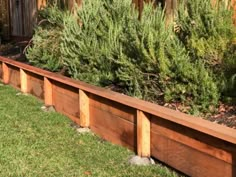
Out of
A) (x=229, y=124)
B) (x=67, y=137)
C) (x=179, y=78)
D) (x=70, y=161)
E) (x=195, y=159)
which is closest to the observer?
(x=195, y=159)

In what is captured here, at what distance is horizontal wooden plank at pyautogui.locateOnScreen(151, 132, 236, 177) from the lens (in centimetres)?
389

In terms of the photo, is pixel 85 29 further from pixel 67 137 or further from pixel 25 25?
pixel 25 25

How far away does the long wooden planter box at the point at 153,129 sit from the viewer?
3.89m

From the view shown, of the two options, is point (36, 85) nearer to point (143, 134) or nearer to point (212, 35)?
point (212, 35)

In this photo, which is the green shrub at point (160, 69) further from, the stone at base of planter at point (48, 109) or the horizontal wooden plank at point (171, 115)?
the stone at base of planter at point (48, 109)

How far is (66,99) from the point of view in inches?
282

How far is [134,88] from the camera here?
6.12 m

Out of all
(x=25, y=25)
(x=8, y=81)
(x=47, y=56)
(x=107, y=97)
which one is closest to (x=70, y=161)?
(x=107, y=97)

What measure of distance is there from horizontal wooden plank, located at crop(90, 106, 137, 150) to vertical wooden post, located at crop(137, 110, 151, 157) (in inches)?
7.6

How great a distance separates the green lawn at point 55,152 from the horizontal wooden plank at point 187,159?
0.15m

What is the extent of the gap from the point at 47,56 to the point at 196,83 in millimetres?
4634

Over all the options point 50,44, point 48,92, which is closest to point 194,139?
point 48,92

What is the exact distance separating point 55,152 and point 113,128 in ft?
2.53

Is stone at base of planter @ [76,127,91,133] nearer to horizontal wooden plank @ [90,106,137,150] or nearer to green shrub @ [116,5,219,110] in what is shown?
horizontal wooden plank @ [90,106,137,150]
